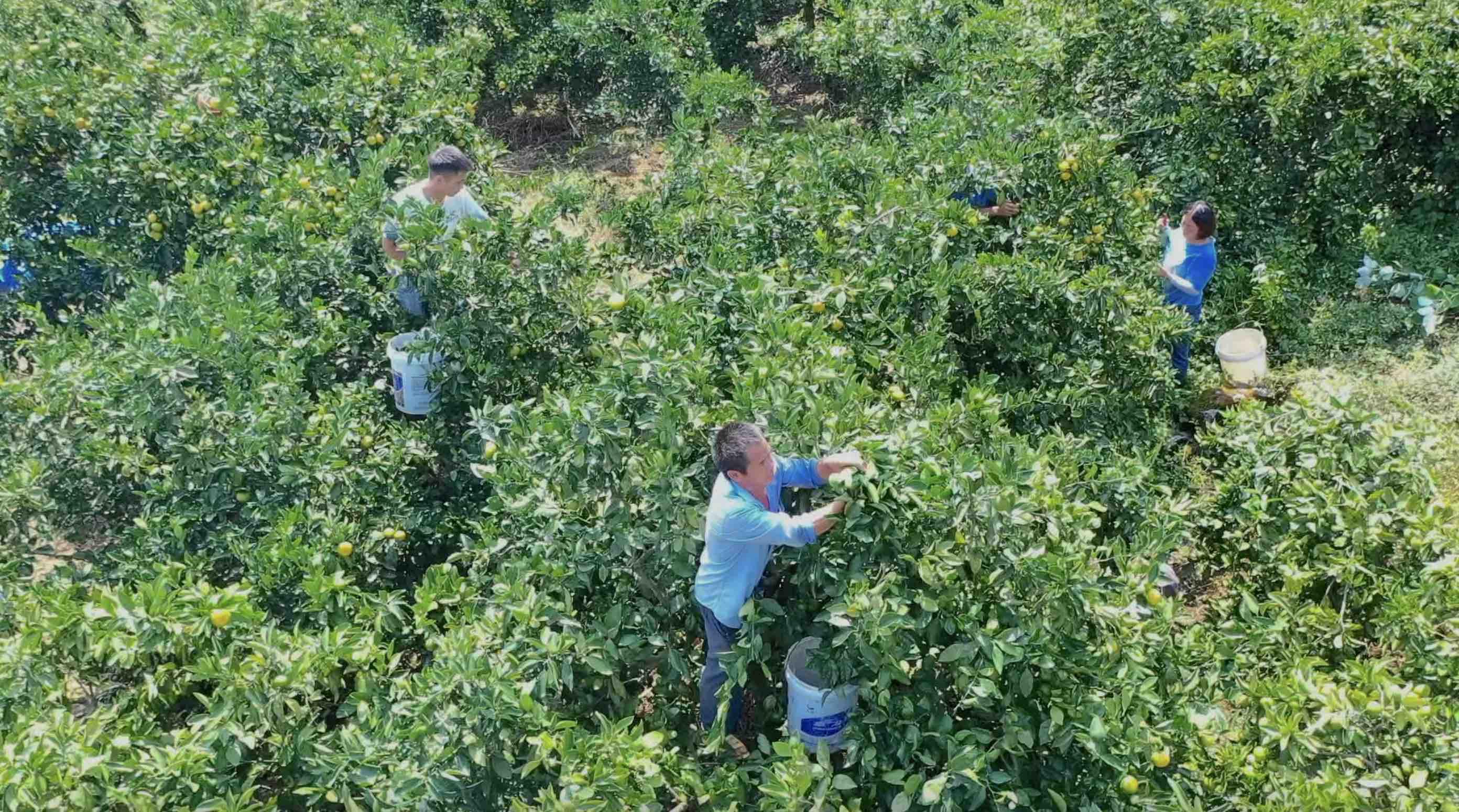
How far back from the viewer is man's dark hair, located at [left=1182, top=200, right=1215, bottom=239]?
5.35 meters

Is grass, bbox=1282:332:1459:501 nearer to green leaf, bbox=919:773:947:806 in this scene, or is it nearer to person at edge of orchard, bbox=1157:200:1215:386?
person at edge of orchard, bbox=1157:200:1215:386

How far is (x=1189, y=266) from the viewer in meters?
5.50

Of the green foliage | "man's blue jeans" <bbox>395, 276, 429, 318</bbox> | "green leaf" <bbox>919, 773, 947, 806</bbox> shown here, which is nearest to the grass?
the green foliage

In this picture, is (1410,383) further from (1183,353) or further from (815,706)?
(815,706)

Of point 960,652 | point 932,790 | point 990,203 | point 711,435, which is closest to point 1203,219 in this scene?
point 990,203

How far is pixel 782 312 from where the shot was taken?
13.6 feet

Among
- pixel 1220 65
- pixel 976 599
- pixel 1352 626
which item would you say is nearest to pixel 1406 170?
pixel 1220 65

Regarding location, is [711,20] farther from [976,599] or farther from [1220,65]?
[976,599]

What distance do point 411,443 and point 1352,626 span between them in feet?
11.6

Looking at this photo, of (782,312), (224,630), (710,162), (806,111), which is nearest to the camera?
(224,630)

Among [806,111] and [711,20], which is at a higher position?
[711,20]

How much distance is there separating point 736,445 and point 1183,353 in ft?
10.7

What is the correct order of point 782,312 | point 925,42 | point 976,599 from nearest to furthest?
point 976,599
point 782,312
point 925,42

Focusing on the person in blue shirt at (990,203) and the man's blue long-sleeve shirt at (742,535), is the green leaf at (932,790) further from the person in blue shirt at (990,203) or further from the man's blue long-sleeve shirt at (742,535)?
the person in blue shirt at (990,203)
